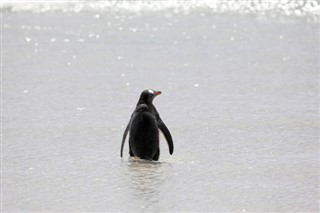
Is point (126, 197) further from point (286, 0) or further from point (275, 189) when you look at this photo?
point (286, 0)

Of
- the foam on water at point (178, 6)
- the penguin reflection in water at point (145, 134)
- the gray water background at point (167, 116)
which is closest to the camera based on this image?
the gray water background at point (167, 116)

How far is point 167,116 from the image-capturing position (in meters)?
7.76

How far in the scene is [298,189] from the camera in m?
5.26

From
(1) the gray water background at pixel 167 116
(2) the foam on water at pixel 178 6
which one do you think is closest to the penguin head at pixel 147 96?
(1) the gray water background at pixel 167 116

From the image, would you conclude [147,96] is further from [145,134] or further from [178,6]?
[178,6]

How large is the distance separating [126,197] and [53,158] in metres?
1.19

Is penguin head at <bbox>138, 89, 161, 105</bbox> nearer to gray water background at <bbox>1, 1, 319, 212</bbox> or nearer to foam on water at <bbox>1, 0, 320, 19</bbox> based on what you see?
gray water background at <bbox>1, 1, 319, 212</bbox>

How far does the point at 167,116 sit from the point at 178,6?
12060mm

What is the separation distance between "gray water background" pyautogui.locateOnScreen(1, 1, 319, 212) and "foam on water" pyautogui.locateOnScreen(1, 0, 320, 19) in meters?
2.81

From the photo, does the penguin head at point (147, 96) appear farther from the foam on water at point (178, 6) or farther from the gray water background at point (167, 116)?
the foam on water at point (178, 6)

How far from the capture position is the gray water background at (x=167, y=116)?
5168 millimetres

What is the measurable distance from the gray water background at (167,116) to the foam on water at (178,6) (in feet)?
9.23

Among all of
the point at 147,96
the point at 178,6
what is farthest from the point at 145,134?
the point at 178,6

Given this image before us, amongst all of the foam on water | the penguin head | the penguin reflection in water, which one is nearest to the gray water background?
the penguin reflection in water
